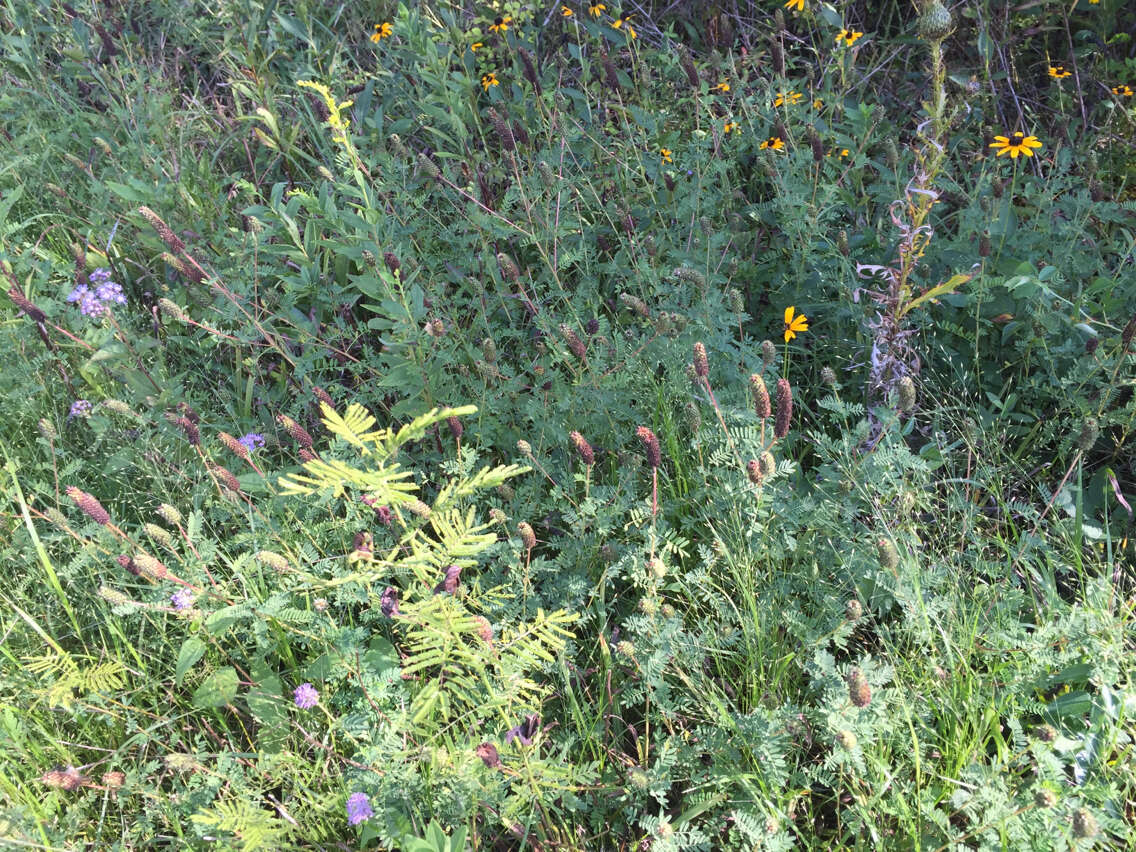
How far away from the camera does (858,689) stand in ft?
4.28

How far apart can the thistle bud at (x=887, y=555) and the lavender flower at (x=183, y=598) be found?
1.32 metres

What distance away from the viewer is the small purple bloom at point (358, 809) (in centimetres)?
143

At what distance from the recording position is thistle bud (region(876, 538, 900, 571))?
1513 millimetres

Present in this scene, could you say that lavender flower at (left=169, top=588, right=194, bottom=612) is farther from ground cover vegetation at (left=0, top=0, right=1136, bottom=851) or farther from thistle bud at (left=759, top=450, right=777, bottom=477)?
thistle bud at (left=759, top=450, right=777, bottom=477)

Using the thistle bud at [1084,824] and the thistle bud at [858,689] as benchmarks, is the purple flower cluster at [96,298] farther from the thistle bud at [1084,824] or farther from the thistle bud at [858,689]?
the thistle bud at [1084,824]

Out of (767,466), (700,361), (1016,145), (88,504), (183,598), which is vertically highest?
(1016,145)

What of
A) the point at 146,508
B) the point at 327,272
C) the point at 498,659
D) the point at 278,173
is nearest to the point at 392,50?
the point at 278,173

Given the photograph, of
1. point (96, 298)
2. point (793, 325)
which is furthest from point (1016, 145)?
point (96, 298)

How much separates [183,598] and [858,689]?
49.0 inches

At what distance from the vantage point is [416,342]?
2068 mm

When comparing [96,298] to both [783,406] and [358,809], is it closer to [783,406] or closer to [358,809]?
[358,809]

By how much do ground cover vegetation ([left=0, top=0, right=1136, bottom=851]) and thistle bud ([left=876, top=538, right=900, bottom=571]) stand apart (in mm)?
72

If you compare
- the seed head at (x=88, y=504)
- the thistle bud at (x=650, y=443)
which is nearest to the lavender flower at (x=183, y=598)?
the seed head at (x=88, y=504)

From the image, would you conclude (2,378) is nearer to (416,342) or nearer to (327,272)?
(327,272)
